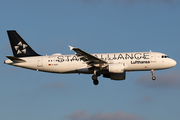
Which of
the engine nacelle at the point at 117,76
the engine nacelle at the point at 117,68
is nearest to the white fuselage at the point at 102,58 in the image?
the engine nacelle at the point at 117,68

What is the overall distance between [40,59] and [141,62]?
52.4ft

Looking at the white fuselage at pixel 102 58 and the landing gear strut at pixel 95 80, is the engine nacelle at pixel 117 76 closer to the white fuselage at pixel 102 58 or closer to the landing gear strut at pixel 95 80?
the landing gear strut at pixel 95 80

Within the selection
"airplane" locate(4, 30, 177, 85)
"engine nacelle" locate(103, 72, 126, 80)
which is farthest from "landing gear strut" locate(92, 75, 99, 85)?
"engine nacelle" locate(103, 72, 126, 80)

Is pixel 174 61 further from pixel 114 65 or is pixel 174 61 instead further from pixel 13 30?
pixel 13 30

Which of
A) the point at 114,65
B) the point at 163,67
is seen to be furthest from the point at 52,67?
the point at 163,67

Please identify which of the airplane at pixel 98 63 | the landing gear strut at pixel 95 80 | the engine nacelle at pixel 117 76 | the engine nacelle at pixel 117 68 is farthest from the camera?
the engine nacelle at pixel 117 76

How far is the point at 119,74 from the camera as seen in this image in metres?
54.9

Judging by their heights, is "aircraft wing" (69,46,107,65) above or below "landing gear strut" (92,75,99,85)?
above

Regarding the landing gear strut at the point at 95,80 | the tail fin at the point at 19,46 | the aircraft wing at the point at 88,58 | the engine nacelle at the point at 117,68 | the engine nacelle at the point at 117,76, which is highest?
the tail fin at the point at 19,46

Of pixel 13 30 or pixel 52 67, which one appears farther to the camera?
pixel 13 30

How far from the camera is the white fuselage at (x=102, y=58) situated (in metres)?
51.8

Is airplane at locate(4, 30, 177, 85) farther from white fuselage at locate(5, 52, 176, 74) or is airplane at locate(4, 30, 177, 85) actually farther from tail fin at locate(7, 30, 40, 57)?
tail fin at locate(7, 30, 40, 57)

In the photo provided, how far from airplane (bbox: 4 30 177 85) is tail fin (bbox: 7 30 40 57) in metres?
0.75

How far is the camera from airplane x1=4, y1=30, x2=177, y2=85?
5112cm
